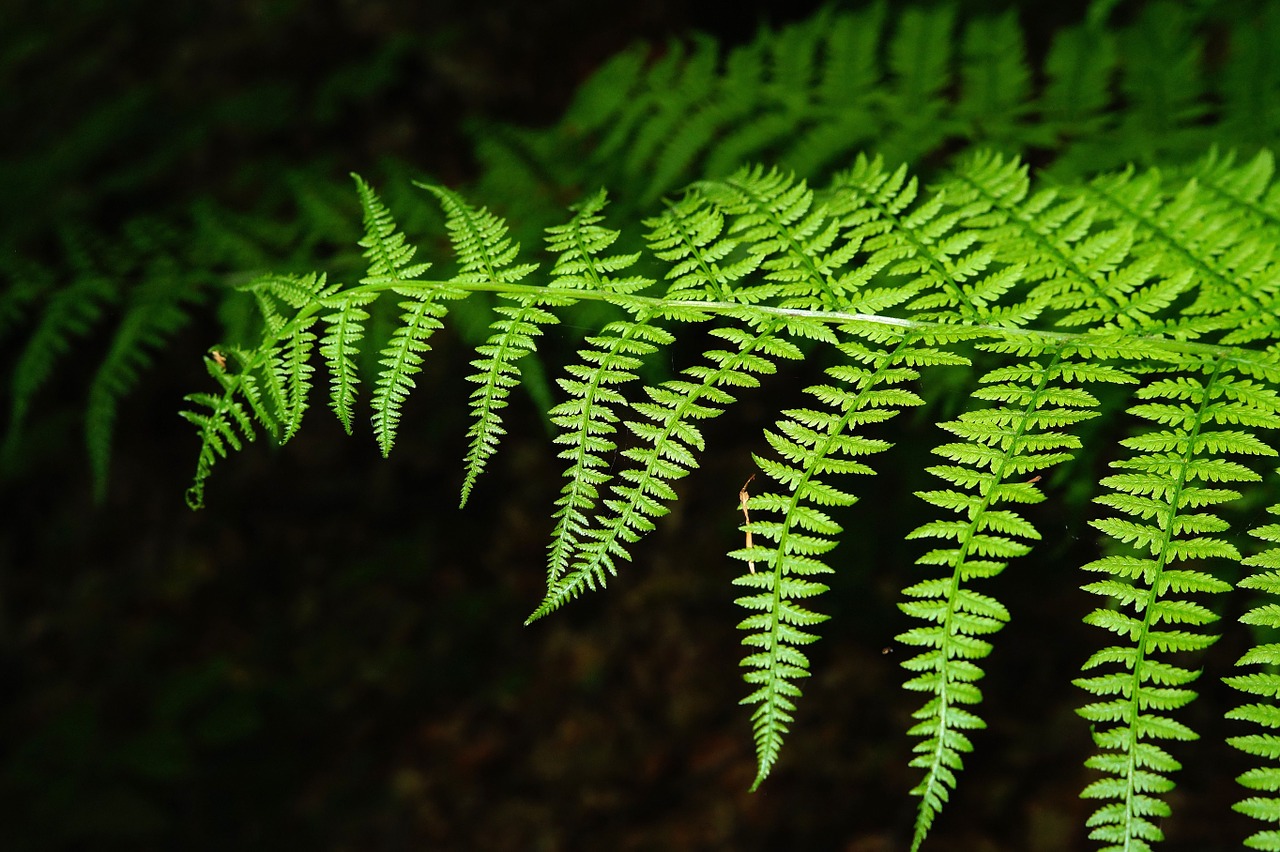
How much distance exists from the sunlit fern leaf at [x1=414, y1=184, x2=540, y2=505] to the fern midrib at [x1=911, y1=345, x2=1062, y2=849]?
2.06ft

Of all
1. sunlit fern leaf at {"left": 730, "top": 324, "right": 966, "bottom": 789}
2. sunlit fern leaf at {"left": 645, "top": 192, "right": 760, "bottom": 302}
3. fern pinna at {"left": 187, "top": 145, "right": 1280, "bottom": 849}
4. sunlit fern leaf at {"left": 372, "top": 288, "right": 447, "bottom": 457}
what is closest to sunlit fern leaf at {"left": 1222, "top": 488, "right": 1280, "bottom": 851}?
fern pinna at {"left": 187, "top": 145, "right": 1280, "bottom": 849}

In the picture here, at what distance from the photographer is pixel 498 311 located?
4.61ft

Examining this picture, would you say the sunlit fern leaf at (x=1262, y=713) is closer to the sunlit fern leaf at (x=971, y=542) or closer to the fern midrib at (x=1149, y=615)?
the fern midrib at (x=1149, y=615)

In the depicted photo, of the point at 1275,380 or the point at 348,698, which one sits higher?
the point at 1275,380

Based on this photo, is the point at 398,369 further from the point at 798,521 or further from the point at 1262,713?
the point at 1262,713

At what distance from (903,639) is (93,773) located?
11.6ft

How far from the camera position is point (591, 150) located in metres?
2.62

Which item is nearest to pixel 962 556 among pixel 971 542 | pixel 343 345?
pixel 971 542

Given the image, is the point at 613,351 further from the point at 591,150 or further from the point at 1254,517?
the point at 591,150

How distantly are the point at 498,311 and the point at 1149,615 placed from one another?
1.00 m

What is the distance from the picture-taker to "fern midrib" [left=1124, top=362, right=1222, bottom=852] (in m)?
1.02

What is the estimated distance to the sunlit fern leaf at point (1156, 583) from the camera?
1.01 meters

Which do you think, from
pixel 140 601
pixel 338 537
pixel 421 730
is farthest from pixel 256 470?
pixel 421 730

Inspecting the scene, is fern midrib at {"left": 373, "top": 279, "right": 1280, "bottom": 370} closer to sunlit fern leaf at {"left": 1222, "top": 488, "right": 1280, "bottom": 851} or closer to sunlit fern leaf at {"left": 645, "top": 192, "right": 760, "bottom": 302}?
sunlit fern leaf at {"left": 645, "top": 192, "right": 760, "bottom": 302}
